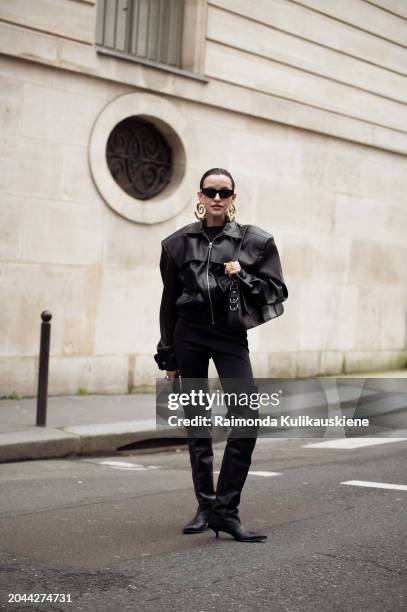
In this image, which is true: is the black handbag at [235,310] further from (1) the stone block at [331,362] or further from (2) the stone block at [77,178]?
(1) the stone block at [331,362]

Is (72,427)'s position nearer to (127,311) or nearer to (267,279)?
(127,311)

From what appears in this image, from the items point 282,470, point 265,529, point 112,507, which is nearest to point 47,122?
point 282,470

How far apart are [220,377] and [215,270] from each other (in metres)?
0.56

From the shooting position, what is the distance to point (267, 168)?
43.0 feet

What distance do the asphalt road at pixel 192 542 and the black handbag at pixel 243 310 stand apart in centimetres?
Answer: 113

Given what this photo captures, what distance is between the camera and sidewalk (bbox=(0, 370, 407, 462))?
305 inches

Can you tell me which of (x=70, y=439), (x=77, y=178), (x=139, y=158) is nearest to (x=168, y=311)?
(x=70, y=439)

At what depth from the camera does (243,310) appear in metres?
4.77

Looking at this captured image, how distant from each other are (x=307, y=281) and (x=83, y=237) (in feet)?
13.3

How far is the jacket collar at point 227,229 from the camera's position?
4.85 meters

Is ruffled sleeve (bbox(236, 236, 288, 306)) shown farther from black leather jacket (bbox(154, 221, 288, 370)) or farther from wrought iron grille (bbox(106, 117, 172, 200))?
wrought iron grille (bbox(106, 117, 172, 200))

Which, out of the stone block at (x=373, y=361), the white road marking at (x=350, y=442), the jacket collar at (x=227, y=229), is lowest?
the white road marking at (x=350, y=442)

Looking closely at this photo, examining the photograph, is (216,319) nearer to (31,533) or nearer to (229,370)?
(229,370)

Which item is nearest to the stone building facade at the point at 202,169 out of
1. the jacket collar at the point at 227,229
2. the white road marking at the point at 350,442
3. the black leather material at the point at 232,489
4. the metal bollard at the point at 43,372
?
the metal bollard at the point at 43,372
